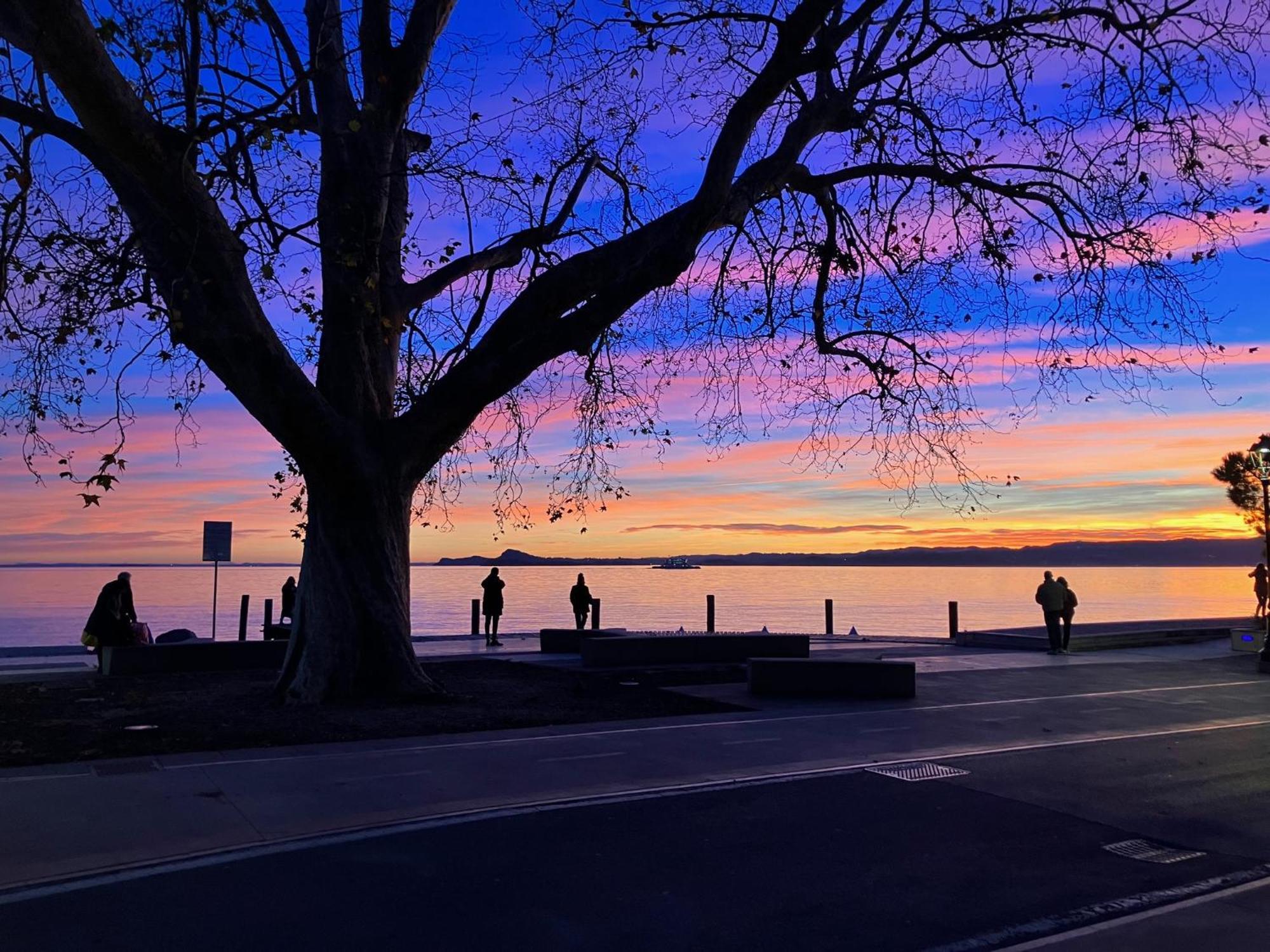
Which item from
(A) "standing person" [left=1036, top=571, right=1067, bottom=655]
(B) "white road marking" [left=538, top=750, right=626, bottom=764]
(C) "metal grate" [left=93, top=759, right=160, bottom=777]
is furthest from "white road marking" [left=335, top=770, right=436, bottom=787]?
(A) "standing person" [left=1036, top=571, right=1067, bottom=655]

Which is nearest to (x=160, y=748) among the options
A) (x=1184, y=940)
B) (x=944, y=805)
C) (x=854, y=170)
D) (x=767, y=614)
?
(x=944, y=805)

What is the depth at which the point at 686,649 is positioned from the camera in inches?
703

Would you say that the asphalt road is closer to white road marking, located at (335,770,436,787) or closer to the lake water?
white road marking, located at (335,770,436,787)

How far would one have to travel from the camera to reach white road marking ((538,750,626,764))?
9.06 meters

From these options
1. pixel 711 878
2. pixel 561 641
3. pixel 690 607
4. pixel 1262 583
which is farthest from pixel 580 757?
pixel 690 607

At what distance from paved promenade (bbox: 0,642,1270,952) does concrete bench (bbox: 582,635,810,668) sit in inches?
236

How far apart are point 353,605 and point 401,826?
5.75 meters

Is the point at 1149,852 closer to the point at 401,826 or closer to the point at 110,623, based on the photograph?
the point at 401,826

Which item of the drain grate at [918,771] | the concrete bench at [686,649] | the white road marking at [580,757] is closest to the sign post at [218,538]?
the concrete bench at [686,649]

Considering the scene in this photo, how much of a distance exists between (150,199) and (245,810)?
630 cm

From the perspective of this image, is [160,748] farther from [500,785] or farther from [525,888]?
[525,888]

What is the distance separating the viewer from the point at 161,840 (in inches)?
250

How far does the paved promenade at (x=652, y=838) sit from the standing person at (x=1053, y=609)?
34.9 ft

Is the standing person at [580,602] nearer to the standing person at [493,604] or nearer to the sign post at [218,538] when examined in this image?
the standing person at [493,604]
